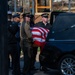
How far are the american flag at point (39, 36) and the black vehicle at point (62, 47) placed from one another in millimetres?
274

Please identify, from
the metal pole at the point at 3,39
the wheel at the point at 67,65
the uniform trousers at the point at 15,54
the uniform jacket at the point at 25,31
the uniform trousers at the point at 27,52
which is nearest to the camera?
the metal pole at the point at 3,39

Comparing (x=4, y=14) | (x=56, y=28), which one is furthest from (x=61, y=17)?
(x=4, y=14)

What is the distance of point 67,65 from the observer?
820cm

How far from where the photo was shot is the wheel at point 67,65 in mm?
8156

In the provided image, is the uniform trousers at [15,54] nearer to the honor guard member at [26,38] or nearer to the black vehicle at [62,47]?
the honor guard member at [26,38]

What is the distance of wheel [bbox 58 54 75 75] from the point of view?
321 inches

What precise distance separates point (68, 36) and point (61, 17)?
24.8 inches

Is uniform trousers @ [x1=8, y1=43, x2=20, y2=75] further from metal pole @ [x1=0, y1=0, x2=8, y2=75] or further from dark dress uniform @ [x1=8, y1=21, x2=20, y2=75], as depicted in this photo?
metal pole @ [x1=0, y1=0, x2=8, y2=75]

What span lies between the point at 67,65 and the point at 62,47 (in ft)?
1.62

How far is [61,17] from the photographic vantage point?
8641mm

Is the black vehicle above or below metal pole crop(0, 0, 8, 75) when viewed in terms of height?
below

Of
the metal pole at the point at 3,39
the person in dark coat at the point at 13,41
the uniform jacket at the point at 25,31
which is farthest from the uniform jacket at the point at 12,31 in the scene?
the metal pole at the point at 3,39

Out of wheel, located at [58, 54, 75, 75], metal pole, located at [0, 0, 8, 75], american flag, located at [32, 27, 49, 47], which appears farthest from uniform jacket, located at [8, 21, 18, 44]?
metal pole, located at [0, 0, 8, 75]

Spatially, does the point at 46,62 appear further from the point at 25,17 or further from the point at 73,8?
the point at 73,8
